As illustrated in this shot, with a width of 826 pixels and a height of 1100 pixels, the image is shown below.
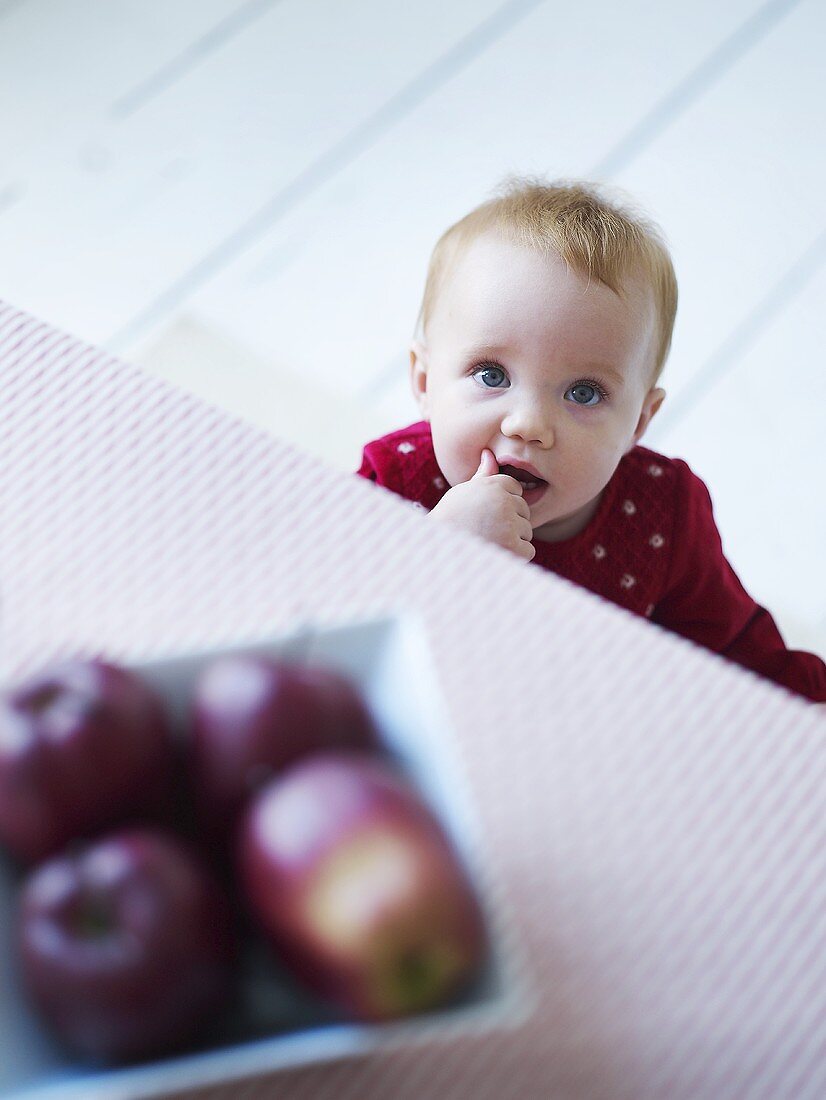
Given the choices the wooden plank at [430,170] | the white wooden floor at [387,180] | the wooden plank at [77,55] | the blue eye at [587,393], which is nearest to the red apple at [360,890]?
the blue eye at [587,393]

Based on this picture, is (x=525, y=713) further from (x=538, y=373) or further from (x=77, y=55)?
(x=77, y=55)

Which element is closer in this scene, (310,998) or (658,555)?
(310,998)

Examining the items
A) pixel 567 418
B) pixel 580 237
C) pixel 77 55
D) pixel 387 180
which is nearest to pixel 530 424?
pixel 567 418

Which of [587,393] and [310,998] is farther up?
[587,393]

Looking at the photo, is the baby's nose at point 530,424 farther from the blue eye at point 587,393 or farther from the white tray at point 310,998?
the white tray at point 310,998

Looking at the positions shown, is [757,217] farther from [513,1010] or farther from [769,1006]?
[513,1010]

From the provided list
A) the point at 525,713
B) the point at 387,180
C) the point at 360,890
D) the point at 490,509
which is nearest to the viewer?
the point at 360,890

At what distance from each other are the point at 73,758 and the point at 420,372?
0.78 m

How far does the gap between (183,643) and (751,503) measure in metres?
1.17

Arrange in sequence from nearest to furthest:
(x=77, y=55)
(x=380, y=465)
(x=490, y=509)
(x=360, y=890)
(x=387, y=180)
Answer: (x=360, y=890) < (x=490, y=509) < (x=380, y=465) < (x=387, y=180) < (x=77, y=55)

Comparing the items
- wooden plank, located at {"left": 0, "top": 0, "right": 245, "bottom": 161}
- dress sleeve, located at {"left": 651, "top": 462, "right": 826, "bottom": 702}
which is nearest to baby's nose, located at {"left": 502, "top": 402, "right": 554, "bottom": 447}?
dress sleeve, located at {"left": 651, "top": 462, "right": 826, "bottom": 702}

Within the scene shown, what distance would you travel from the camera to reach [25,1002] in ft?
1.20

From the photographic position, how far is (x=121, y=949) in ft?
1.14

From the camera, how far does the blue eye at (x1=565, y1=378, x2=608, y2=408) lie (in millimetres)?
983
